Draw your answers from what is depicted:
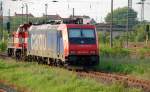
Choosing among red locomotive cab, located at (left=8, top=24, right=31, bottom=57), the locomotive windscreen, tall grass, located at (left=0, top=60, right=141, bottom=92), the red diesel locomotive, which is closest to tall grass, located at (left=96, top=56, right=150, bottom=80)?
the red diesel locomotive

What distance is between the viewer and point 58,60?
30828 millimetres

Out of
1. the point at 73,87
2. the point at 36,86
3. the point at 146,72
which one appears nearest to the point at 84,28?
the point at 146,72

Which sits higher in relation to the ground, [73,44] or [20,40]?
[73,44]

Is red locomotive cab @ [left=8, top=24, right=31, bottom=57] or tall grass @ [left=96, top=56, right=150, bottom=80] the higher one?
red locomotive cab @ [left=8, top=24, right=31, bottom=57]

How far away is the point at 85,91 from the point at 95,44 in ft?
40.4

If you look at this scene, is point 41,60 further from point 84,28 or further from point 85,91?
point 85,91

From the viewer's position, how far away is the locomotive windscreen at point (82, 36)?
29016 mm

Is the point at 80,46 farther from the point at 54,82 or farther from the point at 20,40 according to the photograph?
the point at 20,40

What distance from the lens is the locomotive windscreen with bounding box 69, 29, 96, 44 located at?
2902 cm

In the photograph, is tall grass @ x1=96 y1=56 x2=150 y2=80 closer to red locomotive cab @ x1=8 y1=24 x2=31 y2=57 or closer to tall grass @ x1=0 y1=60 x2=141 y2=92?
tall grass @ x1=0 y1=60 x2=141 y2=92

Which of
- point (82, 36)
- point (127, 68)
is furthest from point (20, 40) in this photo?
point (127, 68)

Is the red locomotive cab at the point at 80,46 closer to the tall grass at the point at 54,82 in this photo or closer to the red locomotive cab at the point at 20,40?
the tall grass at the point at 54,82

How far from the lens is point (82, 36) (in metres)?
29.4

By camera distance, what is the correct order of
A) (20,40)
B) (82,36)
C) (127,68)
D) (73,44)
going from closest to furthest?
(127,68)
(73,44)
(82,36)
(20,40)
